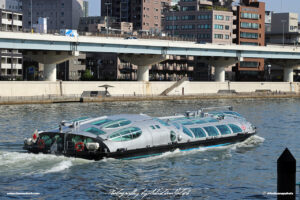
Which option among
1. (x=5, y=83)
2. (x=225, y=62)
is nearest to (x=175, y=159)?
(x=5, y=83)

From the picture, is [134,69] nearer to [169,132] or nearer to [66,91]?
[66,91]

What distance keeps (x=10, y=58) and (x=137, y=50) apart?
51814 millimetres

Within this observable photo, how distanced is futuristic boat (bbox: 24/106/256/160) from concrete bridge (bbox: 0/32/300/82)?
2828 inches

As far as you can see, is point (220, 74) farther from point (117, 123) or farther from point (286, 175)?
point (286, 175)

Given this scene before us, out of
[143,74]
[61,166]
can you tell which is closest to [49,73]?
[143,74]

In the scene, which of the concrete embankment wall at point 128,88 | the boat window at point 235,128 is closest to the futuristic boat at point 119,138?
the boat window at point 235,128

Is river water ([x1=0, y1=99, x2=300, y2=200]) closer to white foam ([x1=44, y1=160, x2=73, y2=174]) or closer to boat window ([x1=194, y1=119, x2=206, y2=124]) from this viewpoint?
white foam ([x1=44, y1=160, x2=73, y2=174])

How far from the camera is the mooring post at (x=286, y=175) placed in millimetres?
25400

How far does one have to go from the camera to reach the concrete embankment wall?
115375 mm

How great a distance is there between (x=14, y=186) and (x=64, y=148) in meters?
7.49

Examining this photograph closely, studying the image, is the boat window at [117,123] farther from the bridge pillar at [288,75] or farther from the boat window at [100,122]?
the bridge pillar at [288,75]

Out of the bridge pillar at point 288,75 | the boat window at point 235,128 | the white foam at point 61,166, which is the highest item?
the bridge pillar at point 288,75

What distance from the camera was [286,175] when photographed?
84.6ft

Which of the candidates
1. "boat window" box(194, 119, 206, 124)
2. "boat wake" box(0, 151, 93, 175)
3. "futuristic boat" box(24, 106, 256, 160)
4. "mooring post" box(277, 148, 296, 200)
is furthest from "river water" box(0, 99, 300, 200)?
"mooring post" box(277, 148, 296, 200)
